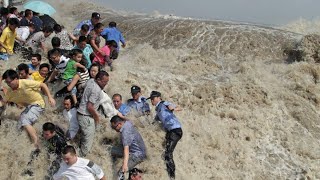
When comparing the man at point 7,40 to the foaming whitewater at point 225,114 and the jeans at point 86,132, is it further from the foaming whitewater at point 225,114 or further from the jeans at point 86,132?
the jeans at point 86,132

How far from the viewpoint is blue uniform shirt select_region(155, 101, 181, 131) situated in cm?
735

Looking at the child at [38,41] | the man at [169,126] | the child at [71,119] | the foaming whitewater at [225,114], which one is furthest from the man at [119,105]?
the child at [38,41]

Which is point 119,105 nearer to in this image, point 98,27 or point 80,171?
point 98,27

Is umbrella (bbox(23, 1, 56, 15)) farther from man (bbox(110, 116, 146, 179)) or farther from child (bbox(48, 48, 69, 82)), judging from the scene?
man (bbox(110, 116, 146, 179))

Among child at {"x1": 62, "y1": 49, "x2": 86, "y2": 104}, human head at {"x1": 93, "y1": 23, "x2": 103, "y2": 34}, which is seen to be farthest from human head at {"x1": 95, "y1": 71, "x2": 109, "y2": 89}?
human head at {"x1": 93, "y1": 23, "x2": 103, "y2": 34}

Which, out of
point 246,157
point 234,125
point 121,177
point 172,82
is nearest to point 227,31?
point 172,82

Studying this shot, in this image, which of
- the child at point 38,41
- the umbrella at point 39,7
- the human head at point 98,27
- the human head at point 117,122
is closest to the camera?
the human head at point 117,122

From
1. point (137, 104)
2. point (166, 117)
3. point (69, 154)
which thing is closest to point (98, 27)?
point (137, 104)

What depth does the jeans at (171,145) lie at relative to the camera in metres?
7.38

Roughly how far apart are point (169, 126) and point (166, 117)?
14 cm

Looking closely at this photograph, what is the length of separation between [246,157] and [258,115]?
4.83 feet

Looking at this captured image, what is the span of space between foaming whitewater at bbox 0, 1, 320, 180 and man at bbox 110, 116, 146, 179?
53cm

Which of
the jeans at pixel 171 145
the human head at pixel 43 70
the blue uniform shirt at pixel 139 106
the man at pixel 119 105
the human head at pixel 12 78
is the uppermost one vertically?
the human head at pixel 12 78

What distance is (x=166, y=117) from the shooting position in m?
7.39
